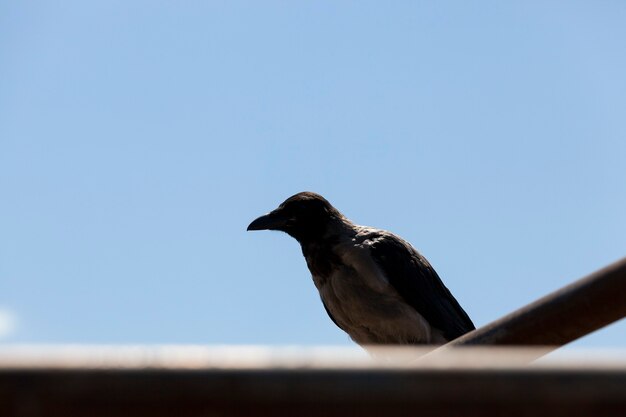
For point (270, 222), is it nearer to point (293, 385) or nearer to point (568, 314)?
point (568, 314)

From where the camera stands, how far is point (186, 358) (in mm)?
1188

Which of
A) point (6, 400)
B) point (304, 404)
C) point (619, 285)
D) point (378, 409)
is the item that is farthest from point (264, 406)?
point (619, 285)

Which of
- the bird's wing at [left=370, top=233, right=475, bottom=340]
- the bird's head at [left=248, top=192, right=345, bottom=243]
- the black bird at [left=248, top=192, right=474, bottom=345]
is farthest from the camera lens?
the bird's head at [left=248, top=192, right=345, bottom=243]

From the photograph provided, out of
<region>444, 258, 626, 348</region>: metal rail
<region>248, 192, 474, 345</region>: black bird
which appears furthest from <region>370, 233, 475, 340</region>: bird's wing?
<region>444, 258, 626, 348</region>: metal rail

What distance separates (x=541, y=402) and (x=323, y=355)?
299mm

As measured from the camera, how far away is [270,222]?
29.9 feet

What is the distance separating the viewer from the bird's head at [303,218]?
29.3 ft

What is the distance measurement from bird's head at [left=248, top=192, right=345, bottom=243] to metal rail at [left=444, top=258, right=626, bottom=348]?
21.2ft

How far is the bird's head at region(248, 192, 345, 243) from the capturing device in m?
8.92

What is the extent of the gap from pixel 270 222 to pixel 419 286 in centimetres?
176

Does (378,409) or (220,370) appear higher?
(220,370)

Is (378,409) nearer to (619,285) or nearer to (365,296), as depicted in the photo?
(619,285)

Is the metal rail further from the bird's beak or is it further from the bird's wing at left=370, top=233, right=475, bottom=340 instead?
the bird's beak

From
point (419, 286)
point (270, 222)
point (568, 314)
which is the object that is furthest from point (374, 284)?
point (568, 314)
